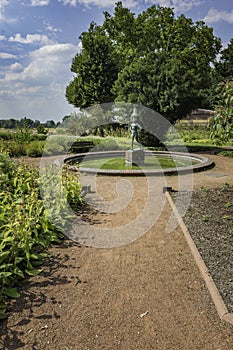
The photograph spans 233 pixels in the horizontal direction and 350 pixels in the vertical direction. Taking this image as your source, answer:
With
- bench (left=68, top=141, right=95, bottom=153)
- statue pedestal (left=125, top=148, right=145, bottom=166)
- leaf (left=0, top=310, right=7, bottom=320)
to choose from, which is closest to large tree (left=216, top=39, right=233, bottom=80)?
bench (left=68, top=141, right=95, bottom=153)

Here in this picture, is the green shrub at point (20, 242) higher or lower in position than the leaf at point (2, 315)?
higher

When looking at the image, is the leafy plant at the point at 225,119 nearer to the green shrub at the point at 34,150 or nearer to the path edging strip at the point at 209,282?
the path edging strip at the point at 209,282

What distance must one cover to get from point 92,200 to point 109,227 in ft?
5.71

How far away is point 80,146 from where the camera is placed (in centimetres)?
1755

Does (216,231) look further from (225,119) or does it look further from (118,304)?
(118,304)

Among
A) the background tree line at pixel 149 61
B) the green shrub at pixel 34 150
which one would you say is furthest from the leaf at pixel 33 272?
the background tree line at pixel 149 61

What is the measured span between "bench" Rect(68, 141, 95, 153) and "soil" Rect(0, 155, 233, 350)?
42.7 ft

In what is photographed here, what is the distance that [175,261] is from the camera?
380 centimetres

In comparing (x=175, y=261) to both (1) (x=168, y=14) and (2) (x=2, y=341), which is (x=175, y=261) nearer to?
(2) (x=2, y=341)

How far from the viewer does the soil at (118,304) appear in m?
2.45

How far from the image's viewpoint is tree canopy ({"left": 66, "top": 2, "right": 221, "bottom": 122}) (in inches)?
632

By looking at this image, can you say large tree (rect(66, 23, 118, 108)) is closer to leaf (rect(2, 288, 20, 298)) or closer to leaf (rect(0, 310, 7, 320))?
leaf (rect(2, 288, 20, 298))

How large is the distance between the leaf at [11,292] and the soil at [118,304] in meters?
0.07

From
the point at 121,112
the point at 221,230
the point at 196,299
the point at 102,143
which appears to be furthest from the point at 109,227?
the point at 121,112
